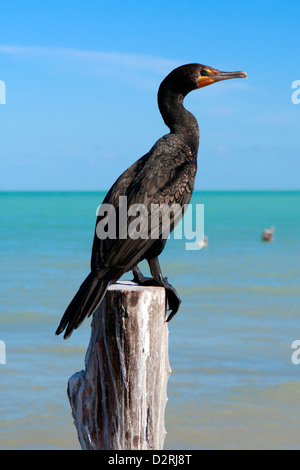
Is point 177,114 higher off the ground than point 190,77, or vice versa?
point 190,77

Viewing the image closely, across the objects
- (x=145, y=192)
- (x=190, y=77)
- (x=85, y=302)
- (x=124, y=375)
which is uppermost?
(x=190, y=77)

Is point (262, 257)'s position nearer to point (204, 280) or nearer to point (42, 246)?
point (204, 280)

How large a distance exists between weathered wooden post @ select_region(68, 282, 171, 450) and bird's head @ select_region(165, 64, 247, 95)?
1.36 m

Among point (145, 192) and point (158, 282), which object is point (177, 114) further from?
point (158, 282)

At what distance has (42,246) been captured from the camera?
20.2m

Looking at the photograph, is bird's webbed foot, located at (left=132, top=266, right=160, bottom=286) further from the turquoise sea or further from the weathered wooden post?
the turquoise sea

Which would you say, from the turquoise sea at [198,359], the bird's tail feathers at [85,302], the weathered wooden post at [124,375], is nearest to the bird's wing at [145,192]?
the bird's tail feathers at [85,302]

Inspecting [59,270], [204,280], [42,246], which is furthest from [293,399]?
[42,246]

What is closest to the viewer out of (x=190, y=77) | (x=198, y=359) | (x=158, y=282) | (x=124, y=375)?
(x=124, y=375)

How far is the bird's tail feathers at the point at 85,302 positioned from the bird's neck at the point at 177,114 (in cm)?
115

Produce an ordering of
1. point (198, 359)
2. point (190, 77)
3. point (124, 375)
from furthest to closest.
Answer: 1. point (198, 359)
2. point (190, 77)
3. point (124, 375)

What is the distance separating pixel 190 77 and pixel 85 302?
5.04 ft

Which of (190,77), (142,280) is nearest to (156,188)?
(142,280)

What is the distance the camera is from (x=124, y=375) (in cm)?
311
